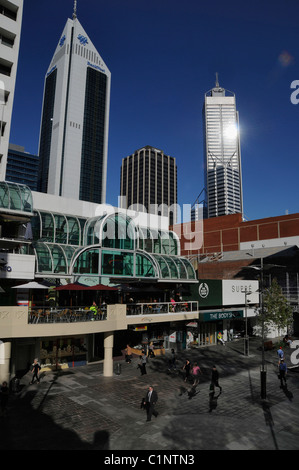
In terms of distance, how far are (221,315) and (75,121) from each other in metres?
161

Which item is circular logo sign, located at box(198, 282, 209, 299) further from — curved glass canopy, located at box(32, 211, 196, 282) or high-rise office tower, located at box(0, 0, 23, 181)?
high-rise office tower, located at box(0, 0, 23, 181)

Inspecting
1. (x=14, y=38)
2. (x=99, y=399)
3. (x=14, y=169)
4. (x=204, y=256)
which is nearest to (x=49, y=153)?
(x=14, y=169)

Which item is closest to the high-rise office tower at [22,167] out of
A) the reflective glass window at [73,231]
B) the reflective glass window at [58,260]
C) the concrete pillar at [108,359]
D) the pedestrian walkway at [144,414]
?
the reflective glass window at [73,231]

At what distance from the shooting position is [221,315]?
3119 centimetres

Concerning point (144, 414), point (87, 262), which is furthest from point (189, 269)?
point (144, 414)

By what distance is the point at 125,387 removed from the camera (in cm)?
1878

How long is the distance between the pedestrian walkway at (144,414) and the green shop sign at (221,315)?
291 inches

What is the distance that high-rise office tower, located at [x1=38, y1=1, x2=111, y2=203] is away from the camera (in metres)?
167

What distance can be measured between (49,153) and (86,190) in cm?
2828

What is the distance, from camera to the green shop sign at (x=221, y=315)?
97.2 ft

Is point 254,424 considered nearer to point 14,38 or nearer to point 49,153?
point 14,38

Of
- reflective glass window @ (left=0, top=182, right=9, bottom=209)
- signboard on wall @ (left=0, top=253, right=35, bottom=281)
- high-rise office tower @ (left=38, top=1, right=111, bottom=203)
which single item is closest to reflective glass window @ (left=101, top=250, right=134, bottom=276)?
signboard on wall @ (left=0, top=253, right=35, bottom=281)

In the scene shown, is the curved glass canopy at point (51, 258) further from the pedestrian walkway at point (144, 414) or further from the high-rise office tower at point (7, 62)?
the high-rise office tower at point (7, 62)

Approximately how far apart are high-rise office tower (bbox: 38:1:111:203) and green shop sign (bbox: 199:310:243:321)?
140373 millimetres
